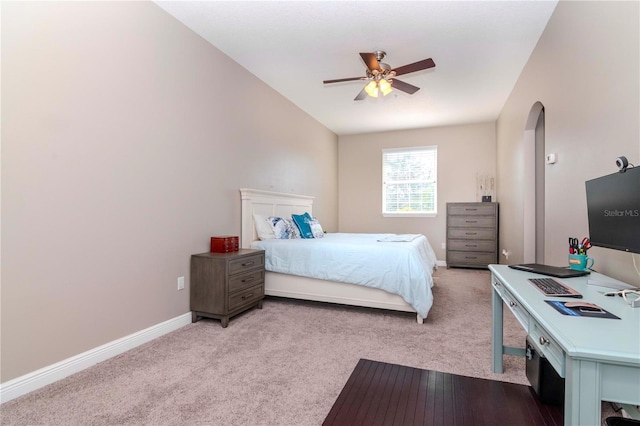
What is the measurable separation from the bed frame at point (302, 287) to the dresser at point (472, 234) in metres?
3.21

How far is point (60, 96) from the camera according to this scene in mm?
1944

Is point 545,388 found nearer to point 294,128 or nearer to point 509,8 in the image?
point 509,8

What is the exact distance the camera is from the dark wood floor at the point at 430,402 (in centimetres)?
128

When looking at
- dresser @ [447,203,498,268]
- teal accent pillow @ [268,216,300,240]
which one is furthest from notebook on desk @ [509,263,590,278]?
dresser @ [447,203,498,268]

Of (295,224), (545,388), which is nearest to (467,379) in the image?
(545,388)

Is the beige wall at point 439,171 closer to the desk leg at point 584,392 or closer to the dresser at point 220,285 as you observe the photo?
the dresser at point 220,285

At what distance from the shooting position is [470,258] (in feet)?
18.3

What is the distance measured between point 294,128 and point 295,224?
1.74m

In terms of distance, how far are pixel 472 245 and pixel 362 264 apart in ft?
11.2

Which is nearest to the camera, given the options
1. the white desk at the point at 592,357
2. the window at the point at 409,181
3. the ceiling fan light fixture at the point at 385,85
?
the white desk at the point at 592,357

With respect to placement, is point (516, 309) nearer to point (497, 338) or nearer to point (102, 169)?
point (497, 338)

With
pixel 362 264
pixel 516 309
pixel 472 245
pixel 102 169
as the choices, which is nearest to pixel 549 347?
pixel 516 309

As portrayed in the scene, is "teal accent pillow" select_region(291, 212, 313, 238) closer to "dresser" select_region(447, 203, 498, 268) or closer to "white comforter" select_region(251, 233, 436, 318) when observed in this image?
"white comforter" select_region(251, 233, 436, 318)

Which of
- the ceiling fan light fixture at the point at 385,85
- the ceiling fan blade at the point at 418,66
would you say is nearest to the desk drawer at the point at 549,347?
the ceiling fan blade at the point at 418,66
